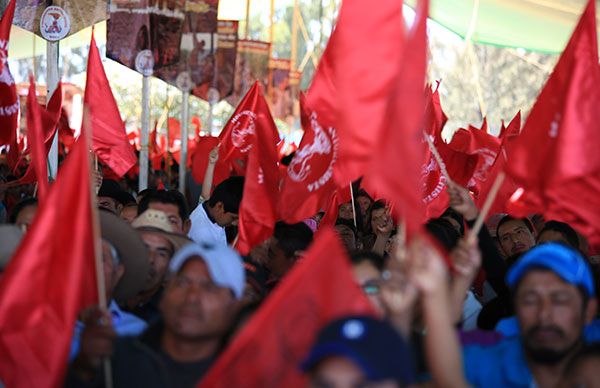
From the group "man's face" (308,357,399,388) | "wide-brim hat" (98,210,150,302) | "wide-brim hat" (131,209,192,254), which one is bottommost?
"wide-brim hat" (131,209,192,254)

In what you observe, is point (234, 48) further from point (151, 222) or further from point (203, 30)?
point (151, 222)

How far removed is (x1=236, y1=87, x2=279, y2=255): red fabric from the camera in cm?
648

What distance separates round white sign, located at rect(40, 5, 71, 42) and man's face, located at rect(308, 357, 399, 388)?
6.84 metres

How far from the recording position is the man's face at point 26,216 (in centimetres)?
571

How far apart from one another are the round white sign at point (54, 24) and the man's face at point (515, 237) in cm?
431

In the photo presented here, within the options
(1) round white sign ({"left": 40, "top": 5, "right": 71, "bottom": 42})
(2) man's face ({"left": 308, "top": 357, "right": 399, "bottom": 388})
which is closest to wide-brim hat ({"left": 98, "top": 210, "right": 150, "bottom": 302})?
(2) man's face ({"left": 308, "top": 357, "right": 399, "bottom": 388})

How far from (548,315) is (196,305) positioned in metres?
1.28

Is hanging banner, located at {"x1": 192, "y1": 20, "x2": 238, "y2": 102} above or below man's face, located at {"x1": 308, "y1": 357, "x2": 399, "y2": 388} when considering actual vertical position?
below

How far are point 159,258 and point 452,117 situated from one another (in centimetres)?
4025

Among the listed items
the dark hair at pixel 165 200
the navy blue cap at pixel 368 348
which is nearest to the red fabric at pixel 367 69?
the navy blue cap at pixel 368 348

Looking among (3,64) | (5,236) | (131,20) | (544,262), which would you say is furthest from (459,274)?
(131,20)

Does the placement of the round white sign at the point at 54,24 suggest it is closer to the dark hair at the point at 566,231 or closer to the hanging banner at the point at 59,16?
the hanging banner at the point at 59,16

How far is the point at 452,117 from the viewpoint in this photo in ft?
147

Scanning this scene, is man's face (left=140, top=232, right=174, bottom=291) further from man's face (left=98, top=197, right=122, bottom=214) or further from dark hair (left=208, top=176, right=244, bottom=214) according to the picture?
man's face (left=98, top=197, right=122, bottom=214)
